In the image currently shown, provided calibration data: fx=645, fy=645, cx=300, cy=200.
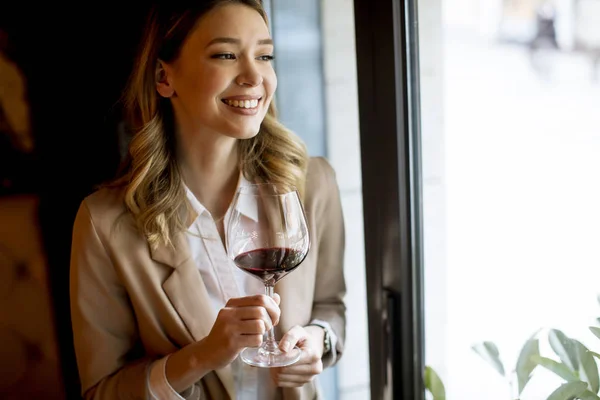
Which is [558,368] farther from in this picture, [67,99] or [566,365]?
[67,99]

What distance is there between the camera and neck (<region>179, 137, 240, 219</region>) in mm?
1545

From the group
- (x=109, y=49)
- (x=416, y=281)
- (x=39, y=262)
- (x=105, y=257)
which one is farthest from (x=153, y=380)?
(x=109, y=49)

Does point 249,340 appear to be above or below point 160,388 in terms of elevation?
above

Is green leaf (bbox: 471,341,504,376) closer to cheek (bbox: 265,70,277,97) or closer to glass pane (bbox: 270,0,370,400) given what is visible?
glass pane (bbox: 270,0,370,400)

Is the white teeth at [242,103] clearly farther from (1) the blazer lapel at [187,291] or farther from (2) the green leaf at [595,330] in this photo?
(2) the green leaf at [595,330]

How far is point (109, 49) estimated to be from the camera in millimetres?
1657

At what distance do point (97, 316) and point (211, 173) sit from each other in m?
0.43

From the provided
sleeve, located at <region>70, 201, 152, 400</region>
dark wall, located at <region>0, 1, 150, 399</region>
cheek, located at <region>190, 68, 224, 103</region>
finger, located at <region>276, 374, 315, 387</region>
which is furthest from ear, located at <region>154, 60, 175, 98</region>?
finger, located at <region>276, 374, 315, 387</region>

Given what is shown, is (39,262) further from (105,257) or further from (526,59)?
(526,59)

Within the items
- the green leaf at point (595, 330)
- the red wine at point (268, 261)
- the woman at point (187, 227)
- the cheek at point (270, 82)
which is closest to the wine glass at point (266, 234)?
the red wine at point (268, 261)

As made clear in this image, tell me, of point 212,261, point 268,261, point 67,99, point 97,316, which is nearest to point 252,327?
point 268,261

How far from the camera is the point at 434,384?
1584mm

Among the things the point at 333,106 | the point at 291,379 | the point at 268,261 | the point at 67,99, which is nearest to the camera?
the point at 268,261

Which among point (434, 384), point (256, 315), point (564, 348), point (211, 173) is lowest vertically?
point (434, 384)
